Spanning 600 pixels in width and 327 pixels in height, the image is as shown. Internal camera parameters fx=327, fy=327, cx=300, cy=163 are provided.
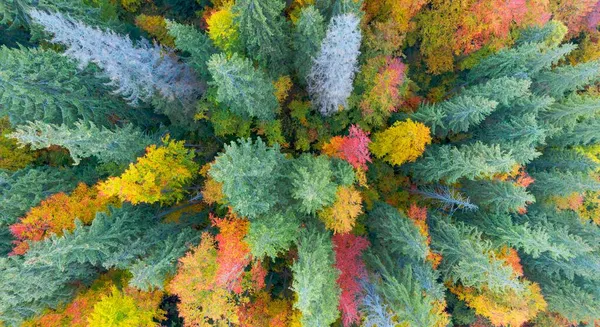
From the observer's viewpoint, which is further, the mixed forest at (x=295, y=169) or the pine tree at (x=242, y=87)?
the mixed forest at (x=295, y=169)

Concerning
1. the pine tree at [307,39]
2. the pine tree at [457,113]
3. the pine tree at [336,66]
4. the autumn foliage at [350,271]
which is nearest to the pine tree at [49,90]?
the pine tree at [307,39]

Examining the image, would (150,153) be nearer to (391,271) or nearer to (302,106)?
(302,106)

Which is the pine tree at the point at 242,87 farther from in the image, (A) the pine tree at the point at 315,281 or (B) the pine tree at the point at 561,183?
(B) the pine tree at the point at 561,183

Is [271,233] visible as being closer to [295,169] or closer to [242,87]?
[295,169]

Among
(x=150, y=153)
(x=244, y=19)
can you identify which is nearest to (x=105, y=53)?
(x=150, y=153)

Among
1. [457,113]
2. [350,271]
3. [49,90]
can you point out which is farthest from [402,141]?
[49,90]
